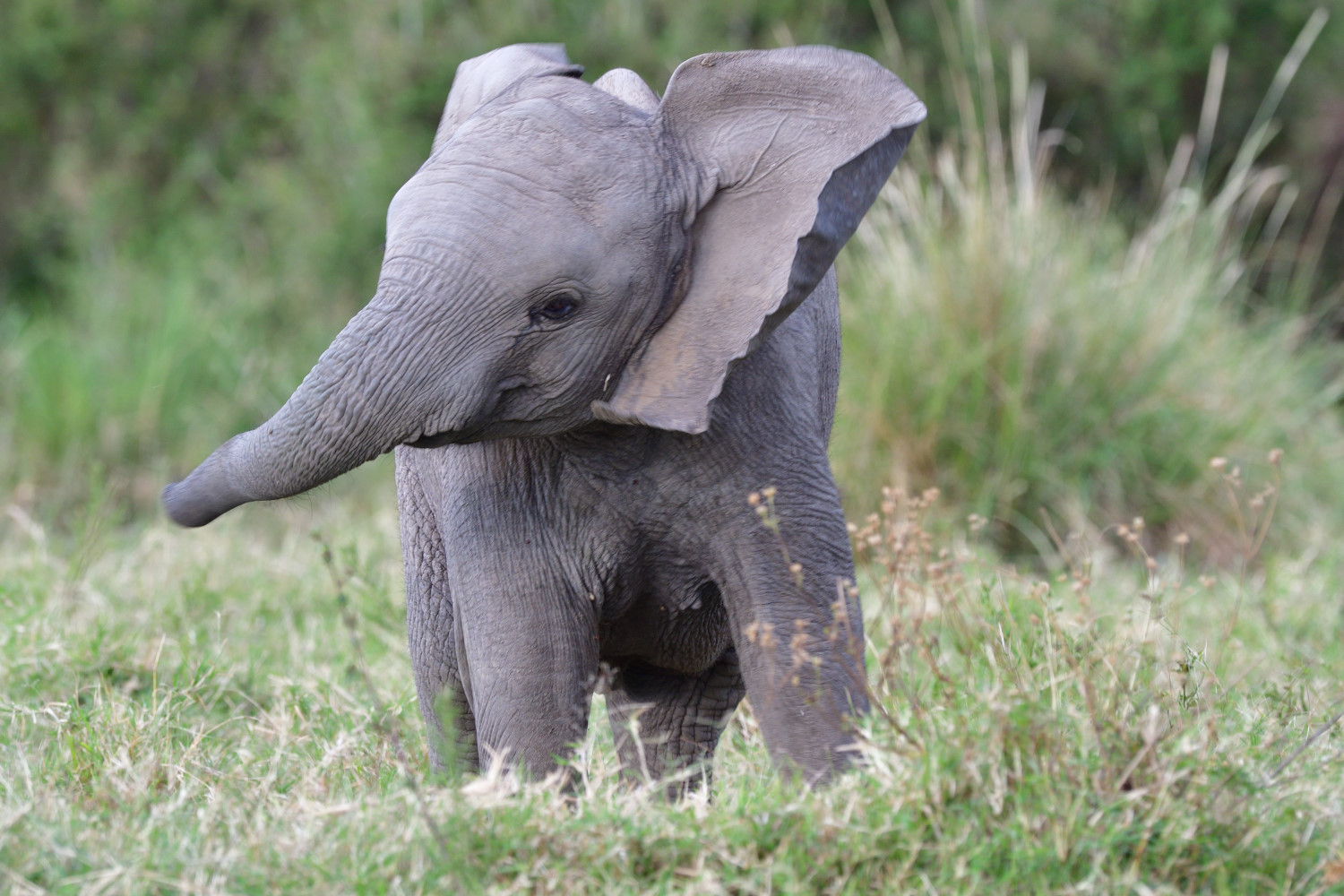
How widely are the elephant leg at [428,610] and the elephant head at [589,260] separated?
2.48 ft

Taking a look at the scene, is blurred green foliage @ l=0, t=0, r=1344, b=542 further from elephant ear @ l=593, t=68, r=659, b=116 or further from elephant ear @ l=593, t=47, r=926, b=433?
elephant ear @ l=593, t=47, r=926, b=433

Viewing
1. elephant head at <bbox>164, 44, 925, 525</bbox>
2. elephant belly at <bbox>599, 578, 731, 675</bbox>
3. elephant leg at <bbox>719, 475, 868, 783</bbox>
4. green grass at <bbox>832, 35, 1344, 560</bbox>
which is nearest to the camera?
elephant head at <bbox>164, 44, 925, 525</bbox>

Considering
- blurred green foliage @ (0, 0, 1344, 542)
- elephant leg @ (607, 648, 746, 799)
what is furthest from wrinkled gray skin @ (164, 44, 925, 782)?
blurred green foliage @ (0, 0, 1344, 542)

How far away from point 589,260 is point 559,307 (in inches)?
3.9

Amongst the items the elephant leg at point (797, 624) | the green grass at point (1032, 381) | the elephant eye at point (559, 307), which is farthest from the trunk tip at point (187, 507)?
the green grass at point (1032, 381)

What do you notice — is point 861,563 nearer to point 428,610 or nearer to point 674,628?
point 428,610

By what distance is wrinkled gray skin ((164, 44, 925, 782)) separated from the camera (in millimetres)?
2709

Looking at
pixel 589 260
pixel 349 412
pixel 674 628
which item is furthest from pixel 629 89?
pixel 674 628

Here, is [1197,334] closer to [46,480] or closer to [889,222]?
[889,222]

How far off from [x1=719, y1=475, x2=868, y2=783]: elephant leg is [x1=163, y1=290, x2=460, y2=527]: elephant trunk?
2.18ft

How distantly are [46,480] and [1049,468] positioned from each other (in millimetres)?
4976

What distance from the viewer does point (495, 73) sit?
128 inches

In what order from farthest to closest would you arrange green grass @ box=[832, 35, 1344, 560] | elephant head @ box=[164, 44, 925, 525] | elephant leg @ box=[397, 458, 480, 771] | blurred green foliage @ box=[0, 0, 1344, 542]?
1. blurred green foliage @ box=[0, 0, 1344, 542]
2. green grass @ box=[832, 35, 1344, 560]
3. elephant leg @ box=[397, 458, 480, 771]
4. elephant head @ box=[164, 44, 925, 525]

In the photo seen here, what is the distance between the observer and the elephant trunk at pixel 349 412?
2.67m
